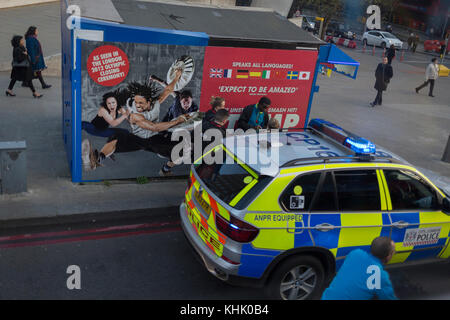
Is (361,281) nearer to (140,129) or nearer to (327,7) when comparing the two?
(140,129)

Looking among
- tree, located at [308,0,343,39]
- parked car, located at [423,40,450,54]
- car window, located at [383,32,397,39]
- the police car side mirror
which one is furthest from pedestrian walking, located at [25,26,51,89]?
parked car, located at [423,40,450,54]

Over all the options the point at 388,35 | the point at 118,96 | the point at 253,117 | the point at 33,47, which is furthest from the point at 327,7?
the point at 118,96

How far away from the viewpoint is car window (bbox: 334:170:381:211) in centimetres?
498

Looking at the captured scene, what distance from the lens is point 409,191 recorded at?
5.41 m

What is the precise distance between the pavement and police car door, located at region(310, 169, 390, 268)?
2047 mm

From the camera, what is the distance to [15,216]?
21.0 feet

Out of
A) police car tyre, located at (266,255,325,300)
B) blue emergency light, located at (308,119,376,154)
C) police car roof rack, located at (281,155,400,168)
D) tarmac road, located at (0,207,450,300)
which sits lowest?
tarmac road, located at (0,207,450,300)

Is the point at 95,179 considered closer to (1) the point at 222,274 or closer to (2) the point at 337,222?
(1) the point at 222,274

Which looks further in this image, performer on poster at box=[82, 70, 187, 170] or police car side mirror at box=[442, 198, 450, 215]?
performer on poster at box=[82, 70, 187, 170]

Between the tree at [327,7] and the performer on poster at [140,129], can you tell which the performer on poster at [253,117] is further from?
the tree at [327,7]

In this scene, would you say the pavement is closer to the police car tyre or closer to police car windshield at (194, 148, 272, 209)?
police car windshield at (194, 148, 272, 209)

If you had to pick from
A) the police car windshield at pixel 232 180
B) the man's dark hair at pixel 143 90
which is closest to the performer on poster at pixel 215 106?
the man's dark hair at pixel 143 90

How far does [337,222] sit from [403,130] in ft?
32.0

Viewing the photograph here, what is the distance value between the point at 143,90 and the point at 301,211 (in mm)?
3789
